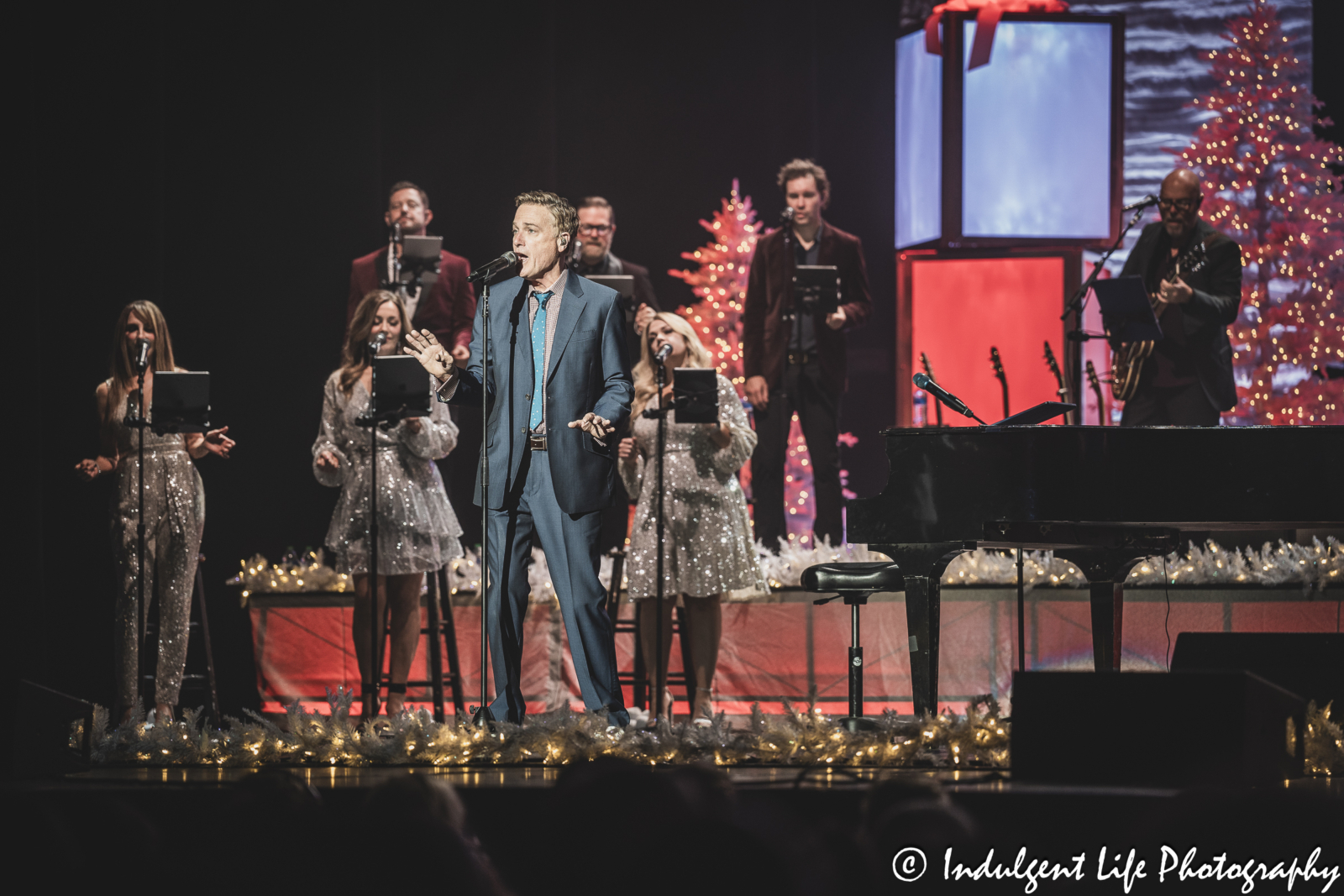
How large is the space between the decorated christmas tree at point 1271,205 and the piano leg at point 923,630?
20.6 ft

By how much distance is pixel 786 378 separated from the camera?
6.66m

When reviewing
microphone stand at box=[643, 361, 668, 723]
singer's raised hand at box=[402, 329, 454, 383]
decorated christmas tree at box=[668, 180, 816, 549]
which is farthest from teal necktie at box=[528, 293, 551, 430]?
decorated christmas tree at box=[668, 180, 816, 549]

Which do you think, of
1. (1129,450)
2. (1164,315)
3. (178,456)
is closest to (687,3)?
(1164,315)

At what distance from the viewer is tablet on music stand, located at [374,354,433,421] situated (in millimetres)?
4551

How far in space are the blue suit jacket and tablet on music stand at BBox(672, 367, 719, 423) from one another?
48cm

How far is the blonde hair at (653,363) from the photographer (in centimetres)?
514

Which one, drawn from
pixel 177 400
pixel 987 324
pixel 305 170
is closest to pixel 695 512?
pixel 177 400

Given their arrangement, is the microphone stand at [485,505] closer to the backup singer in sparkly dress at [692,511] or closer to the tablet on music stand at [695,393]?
the tablet on music stand at [695,393]

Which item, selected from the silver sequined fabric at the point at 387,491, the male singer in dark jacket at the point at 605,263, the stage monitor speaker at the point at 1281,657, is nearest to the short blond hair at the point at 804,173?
the male singer in dark jacket at the point at 605,263

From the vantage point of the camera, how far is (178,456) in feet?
17.6

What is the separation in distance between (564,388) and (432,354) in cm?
42

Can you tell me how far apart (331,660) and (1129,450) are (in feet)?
12.4

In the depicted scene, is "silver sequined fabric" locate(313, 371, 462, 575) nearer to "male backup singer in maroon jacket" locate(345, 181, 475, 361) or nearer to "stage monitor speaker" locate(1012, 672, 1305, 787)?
"male backup singer in maroon jacket" locate(345, 181, 475, 361)

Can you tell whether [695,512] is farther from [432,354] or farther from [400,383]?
[432,354]
